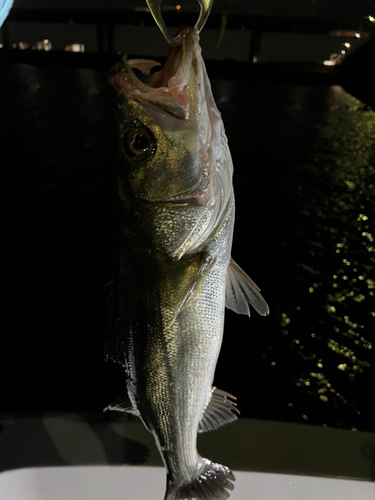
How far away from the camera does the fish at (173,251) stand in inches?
39.2

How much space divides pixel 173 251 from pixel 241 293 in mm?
339

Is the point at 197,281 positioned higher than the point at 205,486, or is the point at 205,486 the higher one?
the point at 197,281

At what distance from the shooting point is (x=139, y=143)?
1.05 metres

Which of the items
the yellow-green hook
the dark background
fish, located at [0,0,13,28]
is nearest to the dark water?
the dark background

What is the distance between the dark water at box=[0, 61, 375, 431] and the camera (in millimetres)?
5441

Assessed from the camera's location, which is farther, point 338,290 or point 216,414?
point 338,290

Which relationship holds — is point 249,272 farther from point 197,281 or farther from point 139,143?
point 139,143

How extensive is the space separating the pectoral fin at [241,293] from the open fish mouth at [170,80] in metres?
0.56

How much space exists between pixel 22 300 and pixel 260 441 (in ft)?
19.4

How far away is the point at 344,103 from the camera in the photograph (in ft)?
84.3

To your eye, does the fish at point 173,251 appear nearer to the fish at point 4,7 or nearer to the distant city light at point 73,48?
the fish at point 4,7

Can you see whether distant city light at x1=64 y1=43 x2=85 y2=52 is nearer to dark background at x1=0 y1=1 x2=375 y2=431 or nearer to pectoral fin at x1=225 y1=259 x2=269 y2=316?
dark background at x1=0 y1=1 x2=375 y2=431

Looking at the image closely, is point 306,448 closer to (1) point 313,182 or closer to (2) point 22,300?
(2) point 22,300

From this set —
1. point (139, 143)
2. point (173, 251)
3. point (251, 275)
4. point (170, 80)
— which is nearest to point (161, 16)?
point (170, 80)
